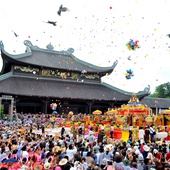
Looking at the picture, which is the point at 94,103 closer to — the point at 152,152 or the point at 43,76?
the point at 43,76

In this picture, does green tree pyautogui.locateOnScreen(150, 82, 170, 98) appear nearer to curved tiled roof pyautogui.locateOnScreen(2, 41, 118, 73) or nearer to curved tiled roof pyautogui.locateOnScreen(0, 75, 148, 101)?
curved tiled roof pyautogui.locateOnScreen(2, 41, 118, 73)

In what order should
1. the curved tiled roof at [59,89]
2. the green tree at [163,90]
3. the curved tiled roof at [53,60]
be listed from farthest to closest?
the green tree at [163,90] → the curved tiled roof at [53,60] → the curved tiled roof at [59,89]

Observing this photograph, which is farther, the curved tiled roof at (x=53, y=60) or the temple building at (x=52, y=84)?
the curved tiled roof at (x=53, y=60)

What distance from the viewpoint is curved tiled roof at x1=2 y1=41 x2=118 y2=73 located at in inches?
1467

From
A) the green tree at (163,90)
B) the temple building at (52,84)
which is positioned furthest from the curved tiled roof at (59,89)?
the green tree at (163,90)

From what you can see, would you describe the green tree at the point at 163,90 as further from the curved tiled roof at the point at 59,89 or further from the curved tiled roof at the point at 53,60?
the curved tiled roof at the point at 59,89

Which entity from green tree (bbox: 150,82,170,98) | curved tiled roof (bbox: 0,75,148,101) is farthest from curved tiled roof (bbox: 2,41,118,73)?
green tree (bbox: 150,82,170,98)

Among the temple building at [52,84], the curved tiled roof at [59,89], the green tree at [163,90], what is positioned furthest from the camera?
the green tree at [163,90]

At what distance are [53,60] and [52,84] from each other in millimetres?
5637

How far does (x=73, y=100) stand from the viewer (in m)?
36.6

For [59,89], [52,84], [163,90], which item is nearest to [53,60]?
[52,84]

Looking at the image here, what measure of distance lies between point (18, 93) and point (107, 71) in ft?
59.7

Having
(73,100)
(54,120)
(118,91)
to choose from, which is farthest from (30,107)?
(118,91)

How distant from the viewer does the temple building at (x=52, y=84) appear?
109ft
